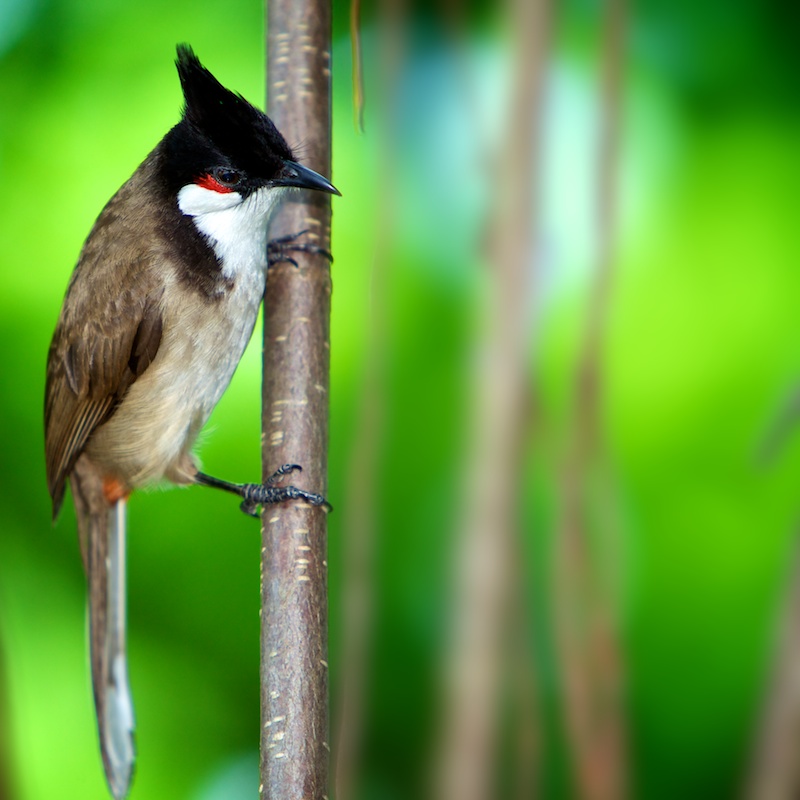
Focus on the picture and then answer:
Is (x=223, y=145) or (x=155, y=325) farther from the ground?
(x=223, y=145)

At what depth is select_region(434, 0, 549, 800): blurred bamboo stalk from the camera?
121cm

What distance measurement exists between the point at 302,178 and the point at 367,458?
46 cm

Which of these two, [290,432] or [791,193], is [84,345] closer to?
[290,432]

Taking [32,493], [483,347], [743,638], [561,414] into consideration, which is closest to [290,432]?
[483,347]

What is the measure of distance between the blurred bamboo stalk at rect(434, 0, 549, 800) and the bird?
28cm

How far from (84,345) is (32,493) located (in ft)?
1.50

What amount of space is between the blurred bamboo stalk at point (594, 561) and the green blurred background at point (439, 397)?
12.6 inches

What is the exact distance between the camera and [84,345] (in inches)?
66.6

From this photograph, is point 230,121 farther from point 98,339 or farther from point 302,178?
point 98,339

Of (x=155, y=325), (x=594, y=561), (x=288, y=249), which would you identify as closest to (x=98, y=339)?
(x=155, y=325)

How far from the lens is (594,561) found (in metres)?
1.55

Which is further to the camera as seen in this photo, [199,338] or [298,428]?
[199,338]

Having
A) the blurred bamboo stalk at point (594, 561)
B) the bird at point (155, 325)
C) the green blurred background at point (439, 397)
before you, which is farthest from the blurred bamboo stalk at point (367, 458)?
the blurred bamboo stalk at point (594, 561)

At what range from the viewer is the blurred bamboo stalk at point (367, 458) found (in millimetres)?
1536
